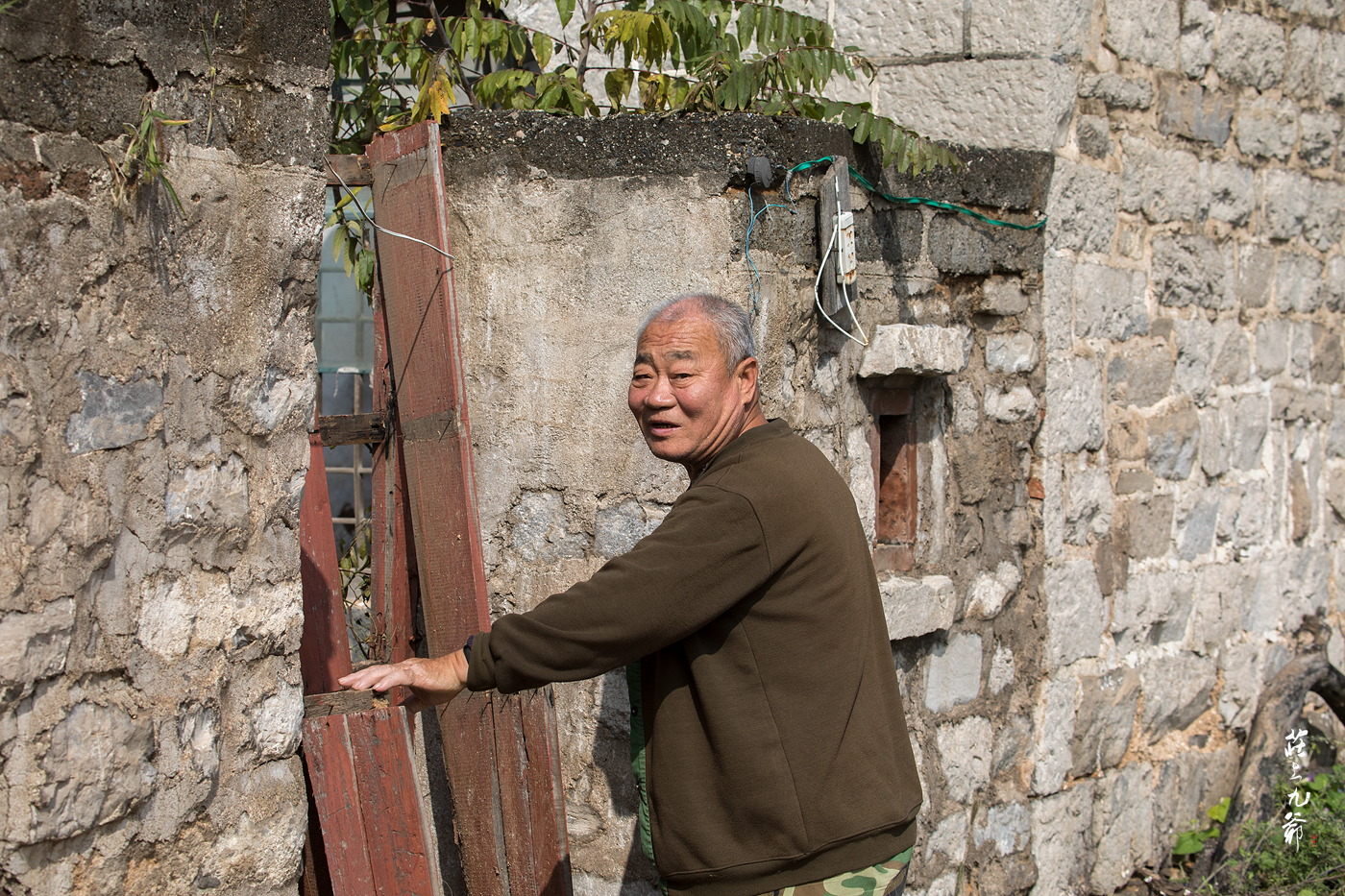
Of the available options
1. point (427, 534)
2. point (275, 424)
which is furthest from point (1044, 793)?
point (275, 424)

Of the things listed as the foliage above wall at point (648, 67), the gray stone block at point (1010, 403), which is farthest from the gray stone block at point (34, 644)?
the gray stone block at point (1010, 403)

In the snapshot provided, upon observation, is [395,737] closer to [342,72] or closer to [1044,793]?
[342,72]

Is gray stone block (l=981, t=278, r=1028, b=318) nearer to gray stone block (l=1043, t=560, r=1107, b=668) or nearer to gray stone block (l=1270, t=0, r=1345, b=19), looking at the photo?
gray stone block (l=1043, t=560, r=1107, b=668)

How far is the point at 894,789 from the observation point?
6.92ft

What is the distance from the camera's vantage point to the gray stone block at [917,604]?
3.43 meters

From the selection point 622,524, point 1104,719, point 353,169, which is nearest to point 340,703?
point 622,524

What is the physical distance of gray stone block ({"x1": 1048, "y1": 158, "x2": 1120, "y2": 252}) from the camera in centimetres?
399

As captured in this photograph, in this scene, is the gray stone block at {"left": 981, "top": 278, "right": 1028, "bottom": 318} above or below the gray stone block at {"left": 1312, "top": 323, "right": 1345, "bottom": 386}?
above

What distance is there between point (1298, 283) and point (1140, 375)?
136 cm

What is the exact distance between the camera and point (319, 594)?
103 inches

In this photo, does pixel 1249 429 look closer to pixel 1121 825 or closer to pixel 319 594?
pixel 1121 825

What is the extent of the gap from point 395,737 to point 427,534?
62 centimetres

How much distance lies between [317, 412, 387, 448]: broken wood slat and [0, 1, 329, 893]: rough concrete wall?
1.84ft

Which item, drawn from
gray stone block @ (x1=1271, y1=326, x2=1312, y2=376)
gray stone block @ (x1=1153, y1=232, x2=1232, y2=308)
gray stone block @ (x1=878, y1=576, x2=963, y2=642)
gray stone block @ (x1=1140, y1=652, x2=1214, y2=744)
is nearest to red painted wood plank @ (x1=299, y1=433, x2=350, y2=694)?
gray stone block @ (x1=878, y1=576, x2=963, y2=642)
